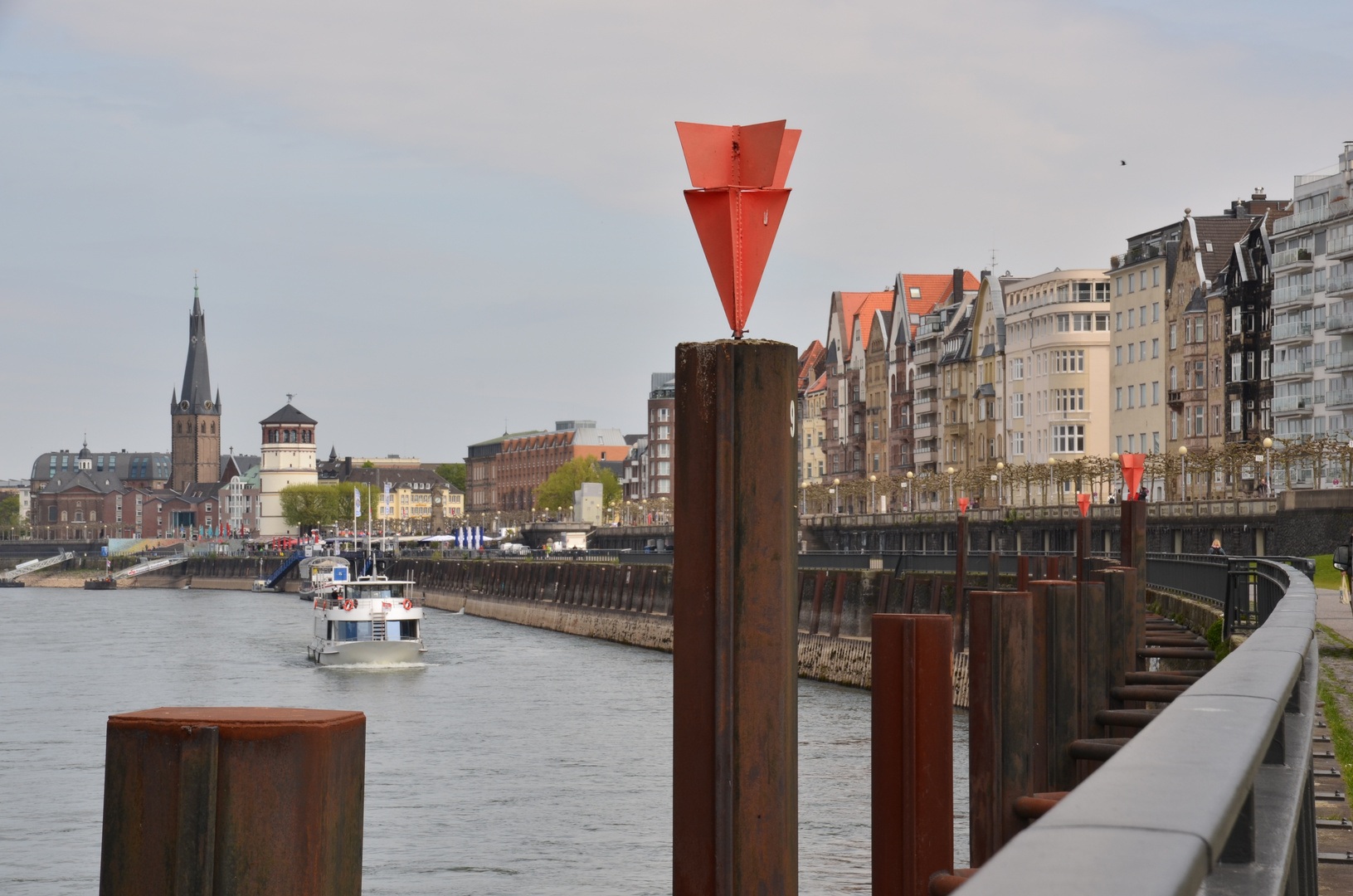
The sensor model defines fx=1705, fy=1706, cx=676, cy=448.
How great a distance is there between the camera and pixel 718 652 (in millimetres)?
4859

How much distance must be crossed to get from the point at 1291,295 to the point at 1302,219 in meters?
3.98

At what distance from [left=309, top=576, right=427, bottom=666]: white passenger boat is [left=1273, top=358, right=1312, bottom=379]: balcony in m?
50.8

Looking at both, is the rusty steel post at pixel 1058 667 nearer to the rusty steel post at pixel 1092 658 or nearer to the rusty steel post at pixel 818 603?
the rusty steel post at pixel 1092 658

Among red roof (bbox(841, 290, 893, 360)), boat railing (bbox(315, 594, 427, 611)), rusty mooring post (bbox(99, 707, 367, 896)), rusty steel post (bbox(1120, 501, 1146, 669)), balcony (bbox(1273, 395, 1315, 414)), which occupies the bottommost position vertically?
boat railing (bbox(315, 594, 427, 611))

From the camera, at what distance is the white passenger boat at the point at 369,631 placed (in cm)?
5450

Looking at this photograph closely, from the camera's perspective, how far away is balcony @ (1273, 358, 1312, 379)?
285 feet

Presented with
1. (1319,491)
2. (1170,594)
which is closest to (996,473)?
(1319,491)

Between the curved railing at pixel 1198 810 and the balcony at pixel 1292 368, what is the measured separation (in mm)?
88616

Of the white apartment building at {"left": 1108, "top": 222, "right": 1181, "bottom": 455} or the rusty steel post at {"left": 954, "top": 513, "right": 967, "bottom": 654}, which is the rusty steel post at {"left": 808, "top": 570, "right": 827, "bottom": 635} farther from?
the white apartment building at {"left": 1108, "top": 222, "right": 1181, "bottom": 455}

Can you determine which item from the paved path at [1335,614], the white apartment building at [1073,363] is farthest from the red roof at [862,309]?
the paved path at [1335,614]

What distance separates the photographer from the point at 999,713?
7559mm

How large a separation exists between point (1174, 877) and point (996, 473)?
339ft

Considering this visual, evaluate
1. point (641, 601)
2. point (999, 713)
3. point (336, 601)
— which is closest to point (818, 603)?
point (641, 601)

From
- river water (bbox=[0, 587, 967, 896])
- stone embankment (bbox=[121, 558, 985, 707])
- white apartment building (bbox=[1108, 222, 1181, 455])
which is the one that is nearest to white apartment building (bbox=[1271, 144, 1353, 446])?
white apartment building (bbox=[1108, 222, 1181, 455])
